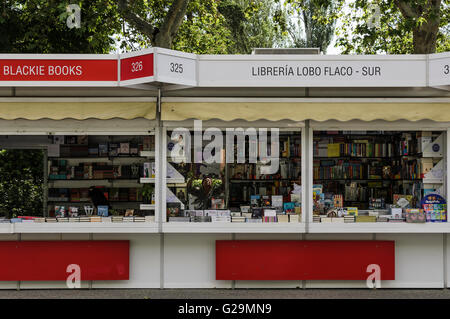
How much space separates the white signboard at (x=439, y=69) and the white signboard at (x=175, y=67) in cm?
310

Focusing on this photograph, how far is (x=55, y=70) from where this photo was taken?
666cm

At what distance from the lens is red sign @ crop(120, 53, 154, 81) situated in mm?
6398

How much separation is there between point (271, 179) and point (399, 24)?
28.2 ft

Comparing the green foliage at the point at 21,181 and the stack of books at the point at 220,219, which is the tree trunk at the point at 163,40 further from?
the stack of books at the point at 220,219

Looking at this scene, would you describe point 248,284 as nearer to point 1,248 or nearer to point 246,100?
point 246,100

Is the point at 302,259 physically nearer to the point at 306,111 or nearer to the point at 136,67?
the point at 306,111

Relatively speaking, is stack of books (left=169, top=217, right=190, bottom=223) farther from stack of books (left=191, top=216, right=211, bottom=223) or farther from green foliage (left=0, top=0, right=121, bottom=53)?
green foliage (left=0, top=0, right=121, bottom=53)

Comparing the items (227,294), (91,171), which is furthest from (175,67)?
(227,294)

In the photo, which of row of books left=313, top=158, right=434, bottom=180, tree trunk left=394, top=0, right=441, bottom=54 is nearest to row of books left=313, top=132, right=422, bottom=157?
row of books left=313, top=158, right=434, bottom=180

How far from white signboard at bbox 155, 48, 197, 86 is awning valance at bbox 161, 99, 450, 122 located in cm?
42

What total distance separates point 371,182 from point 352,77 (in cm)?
198

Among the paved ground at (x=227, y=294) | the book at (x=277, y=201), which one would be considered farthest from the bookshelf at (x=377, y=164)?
the paved ground at (x=227, y=294)

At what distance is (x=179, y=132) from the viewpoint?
7.20 meters

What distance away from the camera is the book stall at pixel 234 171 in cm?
679
